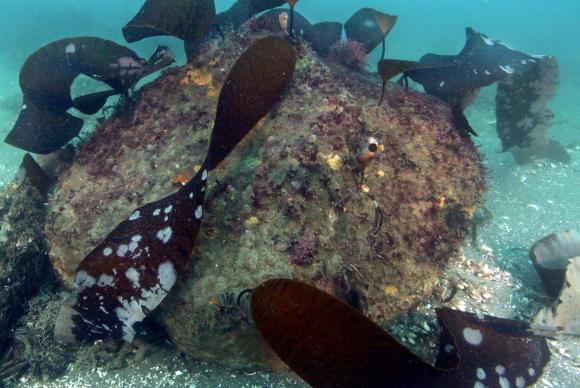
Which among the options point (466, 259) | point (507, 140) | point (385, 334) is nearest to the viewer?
point (385, 334)

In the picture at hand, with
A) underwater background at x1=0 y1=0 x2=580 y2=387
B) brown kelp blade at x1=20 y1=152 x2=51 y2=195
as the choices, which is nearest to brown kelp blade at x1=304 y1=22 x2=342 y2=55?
underwater background at x1=0 y1=0 x2=580 y2=387

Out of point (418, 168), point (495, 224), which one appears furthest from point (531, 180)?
point (418, 168)

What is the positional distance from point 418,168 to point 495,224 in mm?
3031

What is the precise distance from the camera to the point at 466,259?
459cm

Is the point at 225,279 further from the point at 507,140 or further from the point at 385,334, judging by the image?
the point at 507,140

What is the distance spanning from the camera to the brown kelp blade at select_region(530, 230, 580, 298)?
405 cm

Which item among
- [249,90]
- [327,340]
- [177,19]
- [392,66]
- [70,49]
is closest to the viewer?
[327,340]

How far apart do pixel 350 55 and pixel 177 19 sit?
2.30m

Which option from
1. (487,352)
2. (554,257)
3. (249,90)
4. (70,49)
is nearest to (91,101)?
(70,49)

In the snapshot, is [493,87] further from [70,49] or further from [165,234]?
[165,234]

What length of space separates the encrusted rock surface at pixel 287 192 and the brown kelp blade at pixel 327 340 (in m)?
0.69

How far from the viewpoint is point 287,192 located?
9.52ft

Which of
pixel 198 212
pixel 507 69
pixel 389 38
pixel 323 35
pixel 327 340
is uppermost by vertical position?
pixel 389 38

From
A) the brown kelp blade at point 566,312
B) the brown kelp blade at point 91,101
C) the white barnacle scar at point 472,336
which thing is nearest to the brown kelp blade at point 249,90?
the brown kelp blade at point 91,101
